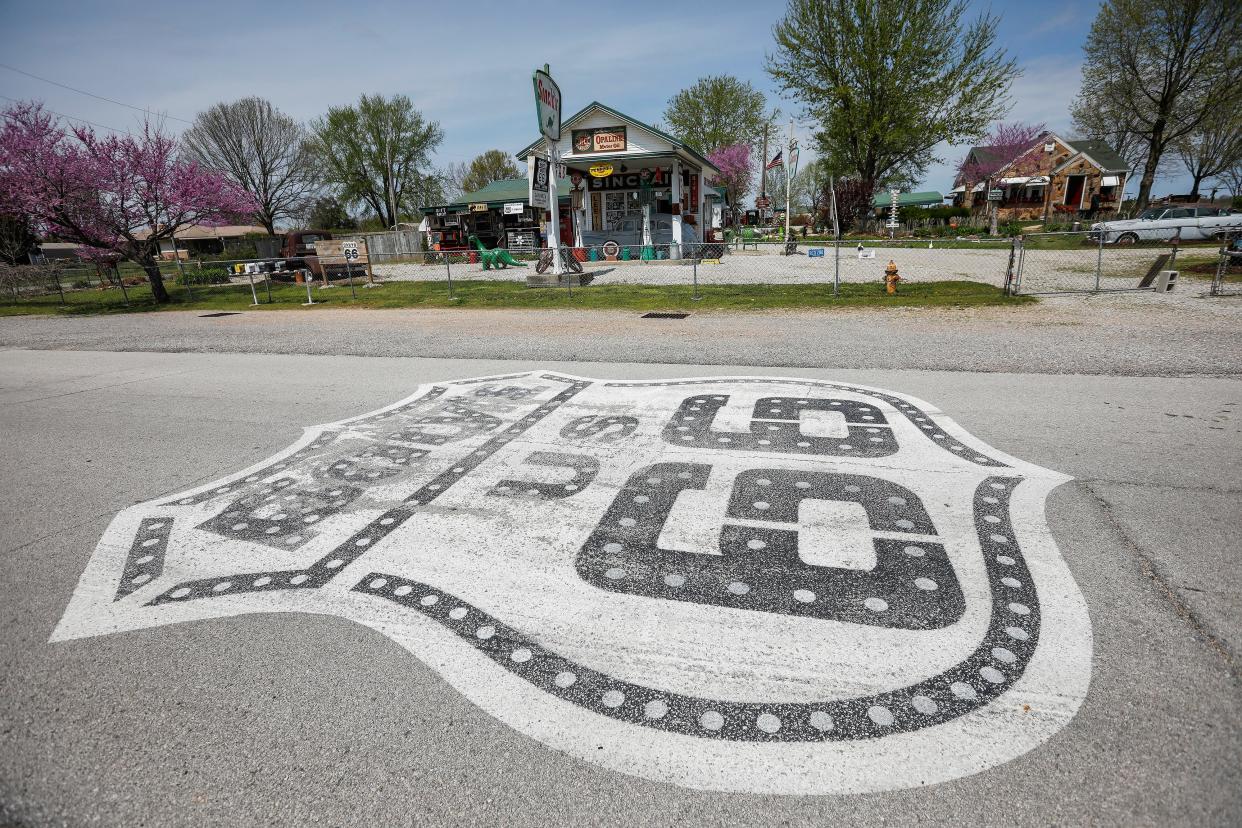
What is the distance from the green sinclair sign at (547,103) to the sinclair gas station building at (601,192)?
5.40 meters

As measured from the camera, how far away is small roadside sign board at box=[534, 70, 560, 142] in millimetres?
17859

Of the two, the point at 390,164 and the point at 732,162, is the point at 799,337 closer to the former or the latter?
the point at 732,162

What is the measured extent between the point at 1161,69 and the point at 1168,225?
14275mm

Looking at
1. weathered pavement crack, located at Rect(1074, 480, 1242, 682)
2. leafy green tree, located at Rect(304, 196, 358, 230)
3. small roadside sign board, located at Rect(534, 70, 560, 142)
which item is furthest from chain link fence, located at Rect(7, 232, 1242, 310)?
leafy green tree, located at Rect(304, 196, 358, 230)

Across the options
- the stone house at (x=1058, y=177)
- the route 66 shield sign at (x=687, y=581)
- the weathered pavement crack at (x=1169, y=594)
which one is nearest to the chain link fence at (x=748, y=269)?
the route 66 shield sign at (x=687, y=581)

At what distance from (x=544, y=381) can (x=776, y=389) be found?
2.74 meters

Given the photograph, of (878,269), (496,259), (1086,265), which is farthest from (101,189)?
(1086,265)

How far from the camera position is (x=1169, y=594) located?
8.84 feet

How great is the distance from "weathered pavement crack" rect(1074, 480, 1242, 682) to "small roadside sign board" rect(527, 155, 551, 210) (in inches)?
747

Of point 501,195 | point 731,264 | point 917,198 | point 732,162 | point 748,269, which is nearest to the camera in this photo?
point 748,269

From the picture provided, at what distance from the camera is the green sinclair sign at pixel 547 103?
17859mm

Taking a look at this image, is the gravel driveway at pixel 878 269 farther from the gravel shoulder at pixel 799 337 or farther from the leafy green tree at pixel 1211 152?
the leafy green tree at pixel 1211 152

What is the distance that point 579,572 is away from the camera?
10.1ft

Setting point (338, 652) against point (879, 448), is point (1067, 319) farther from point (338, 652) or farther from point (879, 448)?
point (338, 652)
